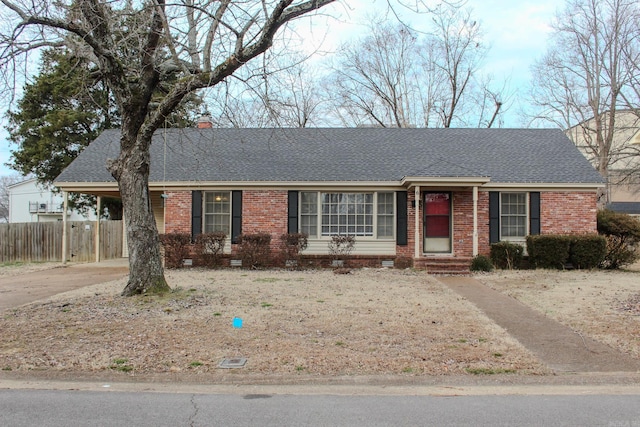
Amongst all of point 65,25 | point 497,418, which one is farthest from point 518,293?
point 65,25

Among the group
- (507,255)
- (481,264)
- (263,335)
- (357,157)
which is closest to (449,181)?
(481,264)

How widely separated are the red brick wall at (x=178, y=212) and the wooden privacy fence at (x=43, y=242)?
5.25 m

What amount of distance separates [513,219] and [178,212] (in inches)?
444

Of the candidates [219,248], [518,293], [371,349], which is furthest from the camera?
[219,248]

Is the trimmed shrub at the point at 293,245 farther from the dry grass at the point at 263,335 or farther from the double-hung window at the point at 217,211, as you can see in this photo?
the dry grass at the point at 263,335

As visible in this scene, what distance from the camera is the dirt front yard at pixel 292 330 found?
18.5 ft

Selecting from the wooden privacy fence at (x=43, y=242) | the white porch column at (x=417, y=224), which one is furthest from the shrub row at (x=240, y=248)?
the wooden privacy fence at (x=43, y=242)

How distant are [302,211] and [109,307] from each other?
28.0 ft

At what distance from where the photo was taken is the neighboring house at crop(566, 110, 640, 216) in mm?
29094

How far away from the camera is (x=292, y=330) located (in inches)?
281

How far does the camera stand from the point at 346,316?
8094 mm

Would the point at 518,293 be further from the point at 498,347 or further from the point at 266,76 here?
the point at 266,76

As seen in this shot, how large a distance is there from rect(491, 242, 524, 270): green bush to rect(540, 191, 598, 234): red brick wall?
159cm

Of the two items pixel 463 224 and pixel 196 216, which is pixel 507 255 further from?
pixel 196 216
